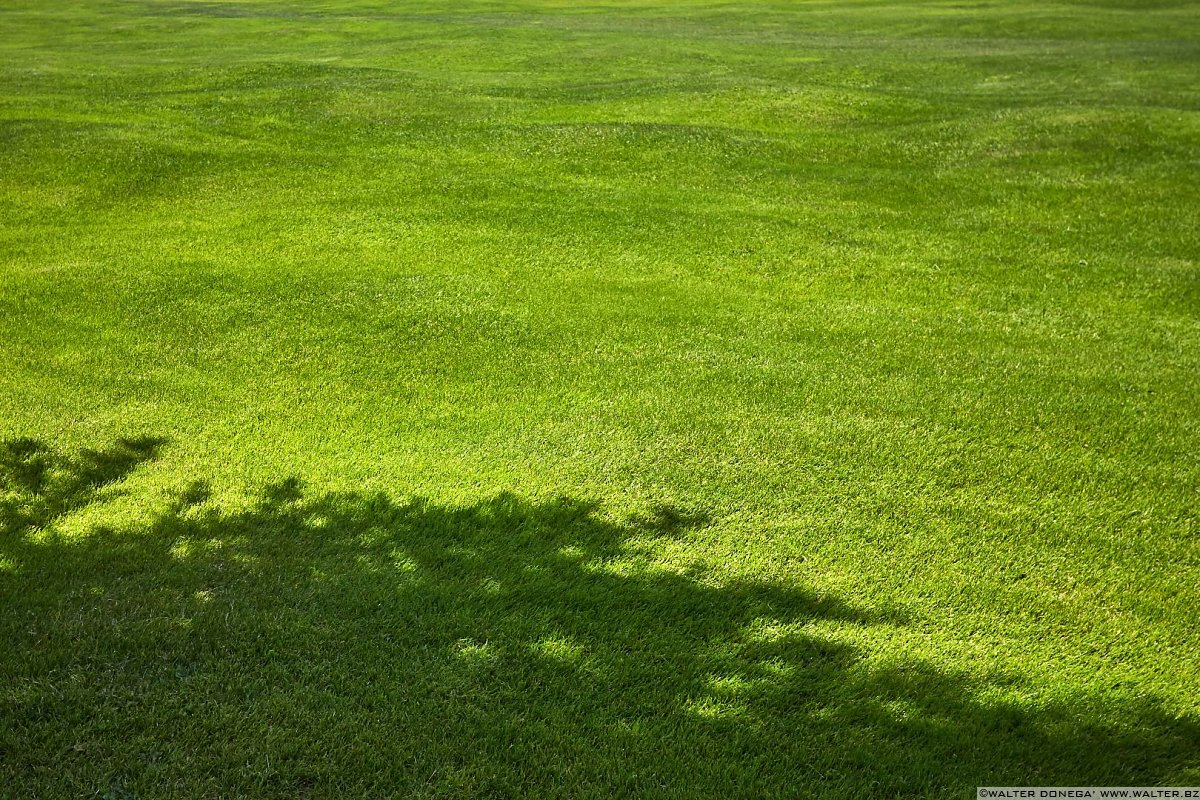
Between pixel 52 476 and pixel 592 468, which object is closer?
pixel 52 476

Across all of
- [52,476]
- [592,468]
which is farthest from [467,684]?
[52,476]

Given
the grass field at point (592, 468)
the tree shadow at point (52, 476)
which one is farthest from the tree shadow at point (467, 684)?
the tree shadow at point (52, 476)

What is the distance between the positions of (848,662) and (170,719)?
13.1 feet

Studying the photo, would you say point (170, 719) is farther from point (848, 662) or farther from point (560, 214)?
point (560, 214)

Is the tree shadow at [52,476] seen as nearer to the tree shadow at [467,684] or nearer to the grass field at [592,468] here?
the grass field at [592,468]

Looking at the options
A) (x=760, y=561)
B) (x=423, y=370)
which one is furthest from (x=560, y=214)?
(x=760, y=561)

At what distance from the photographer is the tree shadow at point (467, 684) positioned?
460 centimetres

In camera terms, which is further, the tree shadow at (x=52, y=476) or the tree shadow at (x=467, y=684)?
the tree shadow at (x=52, y=476)

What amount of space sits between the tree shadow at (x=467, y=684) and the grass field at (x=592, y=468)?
26 mm

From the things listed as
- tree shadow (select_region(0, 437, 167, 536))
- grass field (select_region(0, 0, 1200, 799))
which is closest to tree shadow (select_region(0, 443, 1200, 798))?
grass field (select_region(0, 0, 1200, 799))

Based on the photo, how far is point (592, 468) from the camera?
7.39 metres

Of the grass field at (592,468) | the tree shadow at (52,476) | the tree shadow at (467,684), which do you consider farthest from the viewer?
the tree shadow at (52,476)

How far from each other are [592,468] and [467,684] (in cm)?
264

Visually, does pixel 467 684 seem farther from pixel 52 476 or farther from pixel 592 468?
pixel 52 476
